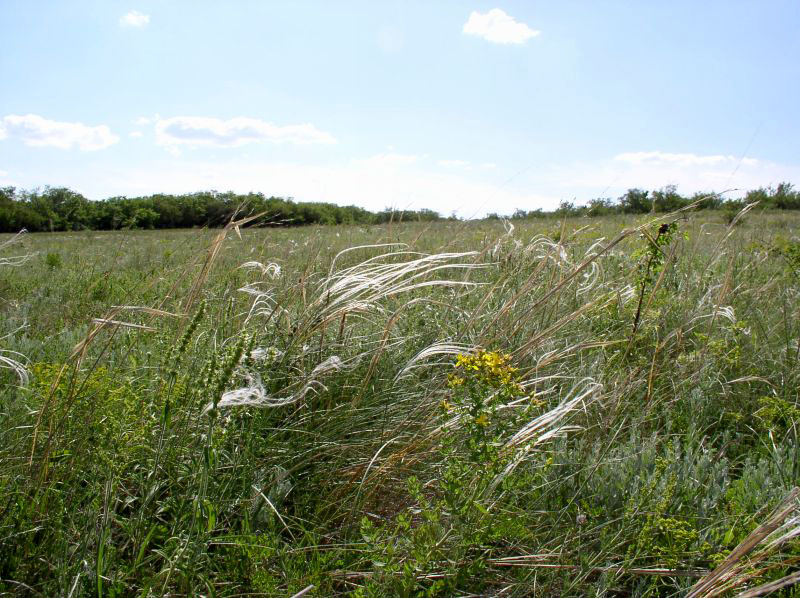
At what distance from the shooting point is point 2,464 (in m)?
1.71

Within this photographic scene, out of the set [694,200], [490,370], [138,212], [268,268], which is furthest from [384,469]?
[694,200]

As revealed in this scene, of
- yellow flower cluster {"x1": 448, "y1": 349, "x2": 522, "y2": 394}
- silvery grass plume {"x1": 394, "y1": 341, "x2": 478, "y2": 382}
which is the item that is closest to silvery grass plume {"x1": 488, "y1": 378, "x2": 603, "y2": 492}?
yellow flower cluster {"x1": 448, "y1": 349, "x2": 522, "y2": 394}

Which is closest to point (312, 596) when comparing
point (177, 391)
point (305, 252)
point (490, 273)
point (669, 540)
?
point (177, 391)

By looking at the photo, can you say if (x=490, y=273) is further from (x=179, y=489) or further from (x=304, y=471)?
(x=179, y=489)

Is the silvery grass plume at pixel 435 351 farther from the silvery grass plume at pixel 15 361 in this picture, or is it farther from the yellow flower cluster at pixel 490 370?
the silvery grass plume at pixel 15 361

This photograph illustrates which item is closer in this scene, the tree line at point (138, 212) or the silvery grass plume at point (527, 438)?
the silvery grass plume at point (527, 438)

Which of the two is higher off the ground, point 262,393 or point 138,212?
point 138,212

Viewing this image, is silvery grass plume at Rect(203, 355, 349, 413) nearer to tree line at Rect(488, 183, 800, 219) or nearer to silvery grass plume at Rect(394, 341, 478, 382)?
silvery grass plume at Rect(394, 341, 478, 382)

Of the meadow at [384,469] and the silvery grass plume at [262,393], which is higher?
the silvery grass plume at [262,393]

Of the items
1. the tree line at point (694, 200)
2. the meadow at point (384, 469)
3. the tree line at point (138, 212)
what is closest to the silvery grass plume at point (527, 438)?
the meadow at point (384, 469)

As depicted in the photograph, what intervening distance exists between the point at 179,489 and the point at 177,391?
12.3 inches

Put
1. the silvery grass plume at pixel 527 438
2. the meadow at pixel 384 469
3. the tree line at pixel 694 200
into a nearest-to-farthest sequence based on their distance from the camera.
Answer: the meadow at pixel 384 469 < the silvery grass plume at pixel 527 438 < the tree line at pixel 694 200

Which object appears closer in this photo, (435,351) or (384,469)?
(384,469)

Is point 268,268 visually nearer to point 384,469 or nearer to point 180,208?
point 384,469
